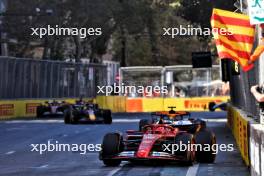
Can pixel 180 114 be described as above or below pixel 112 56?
below

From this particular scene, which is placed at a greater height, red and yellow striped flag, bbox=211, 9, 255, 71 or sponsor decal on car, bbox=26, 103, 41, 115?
red and yellow striped flag, bbox=211, 9, 255, 71

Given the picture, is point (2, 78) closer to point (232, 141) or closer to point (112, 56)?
point (232, 141)

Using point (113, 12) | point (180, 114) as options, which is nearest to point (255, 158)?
point (180, 114)

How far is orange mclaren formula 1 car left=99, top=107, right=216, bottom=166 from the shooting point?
619 inches

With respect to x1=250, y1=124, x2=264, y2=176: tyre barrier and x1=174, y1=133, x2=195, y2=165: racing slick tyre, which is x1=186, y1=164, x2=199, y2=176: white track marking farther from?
x1=250, y1=124, x2=264, y2=176: tyre barrier

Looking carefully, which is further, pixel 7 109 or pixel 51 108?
pixel 51 108

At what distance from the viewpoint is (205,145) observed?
16.3m

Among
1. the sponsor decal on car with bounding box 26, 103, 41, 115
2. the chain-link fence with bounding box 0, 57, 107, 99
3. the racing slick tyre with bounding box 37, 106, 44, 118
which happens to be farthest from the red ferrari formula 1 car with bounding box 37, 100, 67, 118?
the chain-link fence with bounding box 0, 57, 107, 99

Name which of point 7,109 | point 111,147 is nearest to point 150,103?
point 7,109

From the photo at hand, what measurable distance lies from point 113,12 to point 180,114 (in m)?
43.2

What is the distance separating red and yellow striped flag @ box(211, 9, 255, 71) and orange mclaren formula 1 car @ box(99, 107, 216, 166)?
460 centimetres

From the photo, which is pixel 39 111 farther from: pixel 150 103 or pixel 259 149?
pixel 259 149

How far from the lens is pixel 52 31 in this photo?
189 ft

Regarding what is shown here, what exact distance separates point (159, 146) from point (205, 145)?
0.97 m
